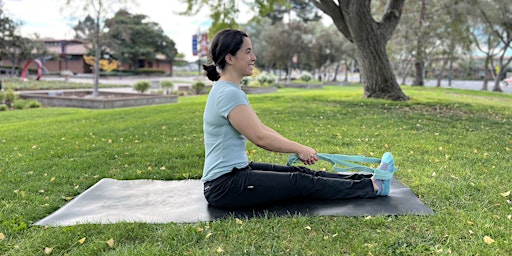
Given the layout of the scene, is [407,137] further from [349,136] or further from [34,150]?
[34,150]

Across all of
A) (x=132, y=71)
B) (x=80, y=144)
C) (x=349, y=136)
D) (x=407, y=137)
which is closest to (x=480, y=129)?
(x=407, y=137)

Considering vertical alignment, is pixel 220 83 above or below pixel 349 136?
above

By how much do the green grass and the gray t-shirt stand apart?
397 mm

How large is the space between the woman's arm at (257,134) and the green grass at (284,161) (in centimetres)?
46

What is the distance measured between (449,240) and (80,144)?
17.2 ft

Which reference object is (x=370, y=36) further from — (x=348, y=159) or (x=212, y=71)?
(x=212, y=71)

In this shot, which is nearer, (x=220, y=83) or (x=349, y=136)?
(x=220, y=83)

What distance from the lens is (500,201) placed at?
11.1 feet

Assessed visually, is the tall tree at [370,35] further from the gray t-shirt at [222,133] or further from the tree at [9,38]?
the tree at [9,38]

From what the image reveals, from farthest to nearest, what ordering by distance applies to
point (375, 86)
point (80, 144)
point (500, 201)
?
point (375, 86) → point (80, 144) → point (500, 201)

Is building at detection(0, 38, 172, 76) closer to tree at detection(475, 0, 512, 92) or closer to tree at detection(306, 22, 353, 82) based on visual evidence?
tree at detection(306, 22, 353, 82)

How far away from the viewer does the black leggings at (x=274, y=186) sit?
3.02 meters

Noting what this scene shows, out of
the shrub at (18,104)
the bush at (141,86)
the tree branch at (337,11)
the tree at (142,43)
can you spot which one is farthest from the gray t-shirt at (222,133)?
the tree at (142,43)

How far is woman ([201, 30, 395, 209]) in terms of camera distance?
292 cm
